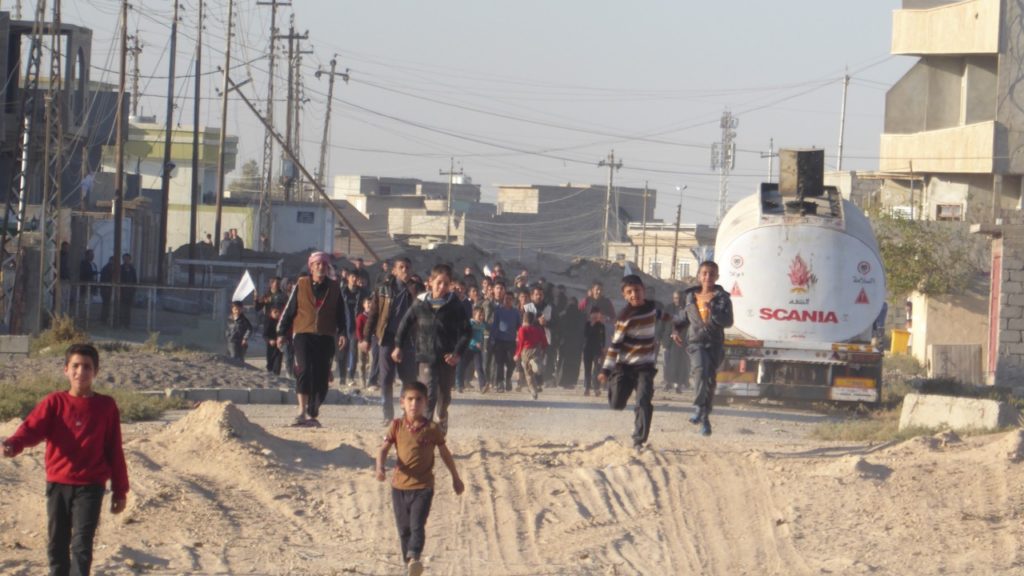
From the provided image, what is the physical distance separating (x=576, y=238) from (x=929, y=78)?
4865 cm

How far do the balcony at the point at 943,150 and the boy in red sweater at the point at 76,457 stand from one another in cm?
3619

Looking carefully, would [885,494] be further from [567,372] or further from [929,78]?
[929,78]

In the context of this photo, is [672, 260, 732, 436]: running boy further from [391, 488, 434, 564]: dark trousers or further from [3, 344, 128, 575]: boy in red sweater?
[3, 344, 128, 575]: boy in red sweater

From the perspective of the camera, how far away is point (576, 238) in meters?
90.9

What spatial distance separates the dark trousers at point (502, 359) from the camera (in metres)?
20.7

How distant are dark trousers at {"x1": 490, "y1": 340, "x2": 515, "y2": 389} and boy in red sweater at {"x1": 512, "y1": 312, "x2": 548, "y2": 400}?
1.18 ft

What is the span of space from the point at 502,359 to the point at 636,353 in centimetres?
855

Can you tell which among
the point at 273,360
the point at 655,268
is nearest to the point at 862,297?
the point at 273,360

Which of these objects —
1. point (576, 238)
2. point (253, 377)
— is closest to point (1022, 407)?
point (253, 377)

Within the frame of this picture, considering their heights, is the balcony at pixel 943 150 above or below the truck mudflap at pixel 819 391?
above

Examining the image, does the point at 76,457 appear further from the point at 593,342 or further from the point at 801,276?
the point at 593,342

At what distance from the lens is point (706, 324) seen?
13734 millimetres

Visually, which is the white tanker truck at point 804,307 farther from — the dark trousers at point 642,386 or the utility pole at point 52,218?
the utility pole at point 52,218

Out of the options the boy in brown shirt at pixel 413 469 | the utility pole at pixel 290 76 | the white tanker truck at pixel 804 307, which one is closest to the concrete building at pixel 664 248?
the utility pole at pixel 290 76
